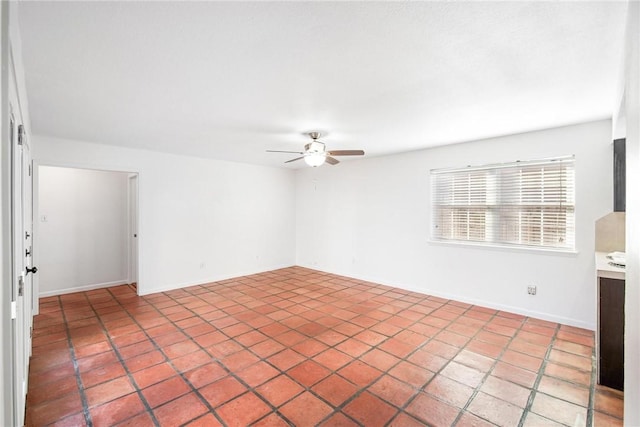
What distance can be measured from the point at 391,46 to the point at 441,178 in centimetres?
327

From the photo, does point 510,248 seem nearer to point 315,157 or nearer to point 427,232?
point 427,232

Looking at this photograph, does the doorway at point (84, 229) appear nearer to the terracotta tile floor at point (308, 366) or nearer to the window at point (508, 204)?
the terracotta tile floor at point (308, 366)

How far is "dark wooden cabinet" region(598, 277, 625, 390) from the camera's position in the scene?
2.29 meters

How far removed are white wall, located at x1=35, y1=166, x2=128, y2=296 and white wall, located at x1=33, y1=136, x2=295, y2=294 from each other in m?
1.04

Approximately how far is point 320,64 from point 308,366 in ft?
8.14

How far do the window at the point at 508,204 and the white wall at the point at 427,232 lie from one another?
0.44ft

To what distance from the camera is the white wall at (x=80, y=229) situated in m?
4.71

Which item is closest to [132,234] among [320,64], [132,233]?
[132,233]

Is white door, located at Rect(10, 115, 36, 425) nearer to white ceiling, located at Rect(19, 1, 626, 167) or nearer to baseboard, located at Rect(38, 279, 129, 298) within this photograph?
white ceiling, located at Rect(19, 1, 626, 167)

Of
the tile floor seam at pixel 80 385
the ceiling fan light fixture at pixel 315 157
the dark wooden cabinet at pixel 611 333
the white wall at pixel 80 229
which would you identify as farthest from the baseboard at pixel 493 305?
the white wall at pixel 80 229

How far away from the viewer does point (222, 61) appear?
1.96m

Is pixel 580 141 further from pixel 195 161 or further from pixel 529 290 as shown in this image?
pixel 195 161

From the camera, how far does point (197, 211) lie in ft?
17.8

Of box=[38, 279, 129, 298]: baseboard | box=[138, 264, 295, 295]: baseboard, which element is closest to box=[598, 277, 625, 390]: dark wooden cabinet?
box=[138, 264, 295, 295]: baseboard
